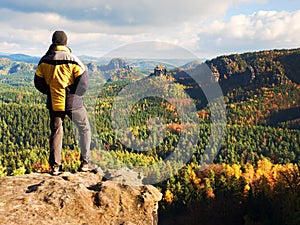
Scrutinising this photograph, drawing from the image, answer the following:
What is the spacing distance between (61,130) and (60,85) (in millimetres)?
1265

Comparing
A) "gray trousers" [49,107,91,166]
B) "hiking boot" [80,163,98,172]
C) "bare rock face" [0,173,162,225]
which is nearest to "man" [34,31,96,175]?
"gray trousers" [49,107,91,166]

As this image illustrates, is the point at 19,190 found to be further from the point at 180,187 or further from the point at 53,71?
the point at 180,187

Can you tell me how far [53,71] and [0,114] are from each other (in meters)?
209

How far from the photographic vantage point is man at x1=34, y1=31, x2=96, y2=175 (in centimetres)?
691

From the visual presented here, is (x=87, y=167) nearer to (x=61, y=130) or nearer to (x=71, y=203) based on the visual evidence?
(x=61, y=130)

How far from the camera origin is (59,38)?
708 centimetres

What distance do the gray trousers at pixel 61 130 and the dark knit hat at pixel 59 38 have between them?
5.28 feet

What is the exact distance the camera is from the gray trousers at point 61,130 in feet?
24.3

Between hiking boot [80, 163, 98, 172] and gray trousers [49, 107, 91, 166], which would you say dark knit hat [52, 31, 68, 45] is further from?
hiking boot [80, 163, 98, 172]

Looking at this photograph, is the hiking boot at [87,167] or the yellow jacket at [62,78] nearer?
the yellow jacket at [62,78]

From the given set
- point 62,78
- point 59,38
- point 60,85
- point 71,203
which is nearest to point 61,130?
point 60,85

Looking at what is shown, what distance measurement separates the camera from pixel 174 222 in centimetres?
5694

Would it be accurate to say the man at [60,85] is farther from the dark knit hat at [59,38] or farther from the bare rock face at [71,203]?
the bare rock face at [71,203]

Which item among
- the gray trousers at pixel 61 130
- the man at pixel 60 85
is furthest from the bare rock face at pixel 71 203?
the man at pixel 60 85
